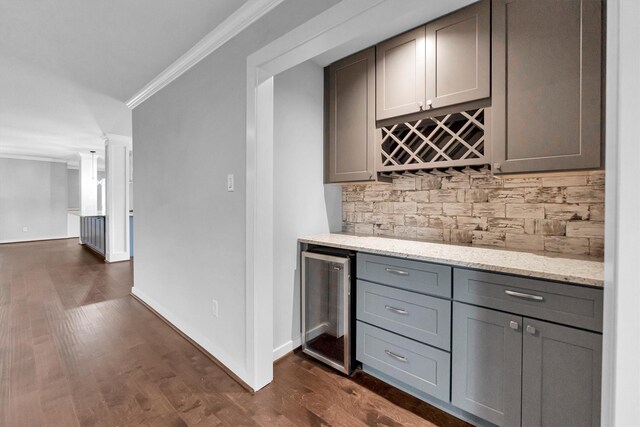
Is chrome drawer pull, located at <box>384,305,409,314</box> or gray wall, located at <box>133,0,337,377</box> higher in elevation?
gray wall, located at <box>133,0,337,377</box>

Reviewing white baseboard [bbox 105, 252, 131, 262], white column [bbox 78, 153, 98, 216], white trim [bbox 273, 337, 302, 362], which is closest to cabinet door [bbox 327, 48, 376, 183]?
white trim [bbox 273, 337, 302, 362]

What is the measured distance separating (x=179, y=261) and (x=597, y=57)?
3.04m

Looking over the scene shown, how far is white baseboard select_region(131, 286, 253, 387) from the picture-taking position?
1950mm

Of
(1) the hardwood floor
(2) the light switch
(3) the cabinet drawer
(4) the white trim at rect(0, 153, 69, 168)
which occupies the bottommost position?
(1) the hardwood floor

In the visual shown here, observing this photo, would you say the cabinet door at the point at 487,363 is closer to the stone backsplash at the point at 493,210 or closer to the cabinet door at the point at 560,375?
the cabinet door at the point at 560,375

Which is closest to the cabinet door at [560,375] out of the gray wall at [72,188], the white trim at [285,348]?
the white trim at [285,348]

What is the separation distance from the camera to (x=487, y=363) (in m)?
1.41

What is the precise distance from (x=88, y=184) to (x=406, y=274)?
8933 millimetres

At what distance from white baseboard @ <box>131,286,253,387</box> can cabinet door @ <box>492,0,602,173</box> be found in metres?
2.04

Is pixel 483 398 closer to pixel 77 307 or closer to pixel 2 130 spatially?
pixel 77 307

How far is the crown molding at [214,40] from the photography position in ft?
5.57

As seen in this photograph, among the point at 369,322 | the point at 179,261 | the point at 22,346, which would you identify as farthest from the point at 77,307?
the point at 369,322

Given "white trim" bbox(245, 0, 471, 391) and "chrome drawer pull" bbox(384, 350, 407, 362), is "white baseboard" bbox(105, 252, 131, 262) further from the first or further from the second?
"chrome drawer pull" bbox(384, 350, 407, 362)

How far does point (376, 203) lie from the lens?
2.53 m
